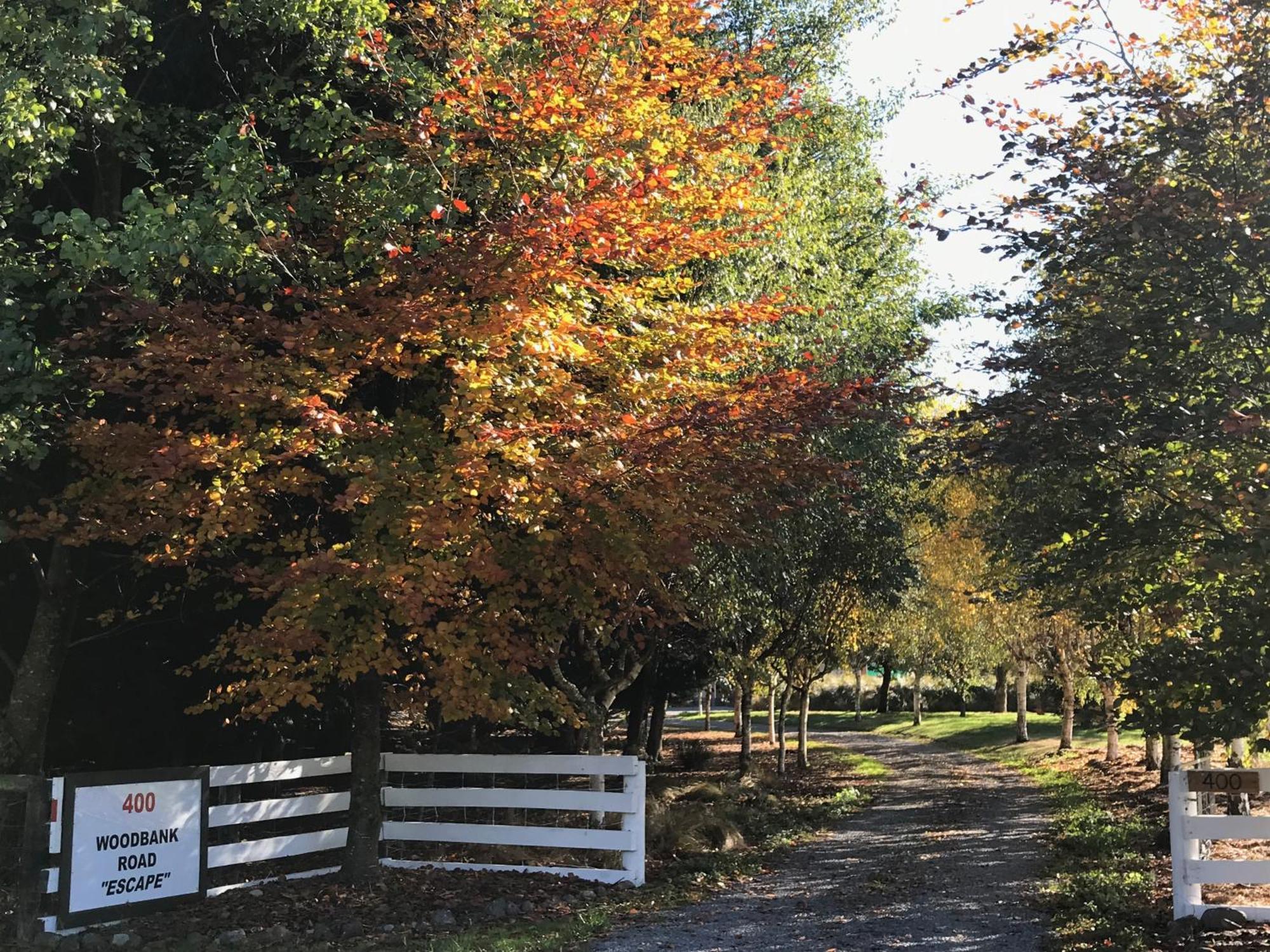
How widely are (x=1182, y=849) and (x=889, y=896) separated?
2.68 m

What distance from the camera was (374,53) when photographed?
10055 millimetres

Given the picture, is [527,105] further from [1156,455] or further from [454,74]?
[1156,455]

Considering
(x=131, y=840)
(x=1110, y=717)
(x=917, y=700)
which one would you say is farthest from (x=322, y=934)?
(x=917, y=700)

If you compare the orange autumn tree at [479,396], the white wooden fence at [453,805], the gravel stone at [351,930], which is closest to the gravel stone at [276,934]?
the gravel stone at [351,930]

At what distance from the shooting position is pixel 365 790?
11.7 meters

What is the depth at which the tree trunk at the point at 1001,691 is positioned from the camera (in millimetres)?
44844

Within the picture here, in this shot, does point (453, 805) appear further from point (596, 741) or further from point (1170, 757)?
point (1170, 757)

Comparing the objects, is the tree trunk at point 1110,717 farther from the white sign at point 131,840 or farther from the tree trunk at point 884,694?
the tree trunk at point 884,694

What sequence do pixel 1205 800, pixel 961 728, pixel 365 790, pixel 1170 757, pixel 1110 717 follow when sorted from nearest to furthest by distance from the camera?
pixel 365 790 → pixel 1205 800 → pixel 1170 757 → pixel 1110 717 → pixel 961 728

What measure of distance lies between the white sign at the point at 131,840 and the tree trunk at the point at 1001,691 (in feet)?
123

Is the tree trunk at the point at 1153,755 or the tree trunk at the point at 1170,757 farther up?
the tree trunk at the point at 1170,757

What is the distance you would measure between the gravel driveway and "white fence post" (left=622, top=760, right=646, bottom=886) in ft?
3.27

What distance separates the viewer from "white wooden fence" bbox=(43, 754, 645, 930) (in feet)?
36.2

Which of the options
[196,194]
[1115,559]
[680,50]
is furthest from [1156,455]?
[196,194]
